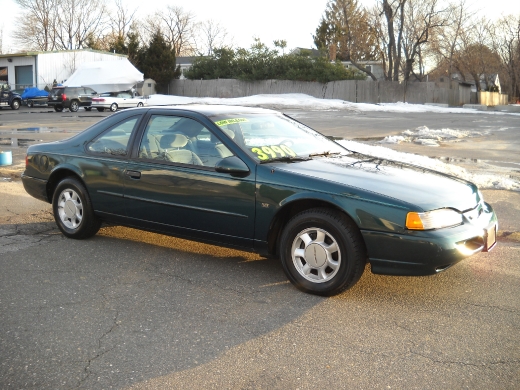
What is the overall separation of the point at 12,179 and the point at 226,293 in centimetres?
649

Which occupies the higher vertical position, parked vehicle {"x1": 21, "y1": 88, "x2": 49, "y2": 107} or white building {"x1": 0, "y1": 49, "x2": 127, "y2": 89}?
white building {"x1": 0, "y1": 49, "x2": 127, "y2": 89}

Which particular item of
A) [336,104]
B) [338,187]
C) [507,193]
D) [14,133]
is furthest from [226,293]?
[336,104]

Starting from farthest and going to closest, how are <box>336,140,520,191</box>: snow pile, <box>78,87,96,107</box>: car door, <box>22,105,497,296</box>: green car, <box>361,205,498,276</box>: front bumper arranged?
<box>78,87,96,107</box>: car door < <box>336,140,520,191</box>: snow pile < <box>22,105,497,296</box>: green car < <box>361,205,498,276</box>: front bumper

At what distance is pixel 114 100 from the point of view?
3722 centimetres

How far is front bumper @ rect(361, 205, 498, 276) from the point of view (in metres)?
4.13

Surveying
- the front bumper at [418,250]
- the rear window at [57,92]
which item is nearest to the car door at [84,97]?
the rear window at [57,92]

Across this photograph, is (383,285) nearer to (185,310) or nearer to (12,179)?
(185,310)

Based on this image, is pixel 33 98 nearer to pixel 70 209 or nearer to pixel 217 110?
pixel 70 209

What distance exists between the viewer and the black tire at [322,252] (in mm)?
4312

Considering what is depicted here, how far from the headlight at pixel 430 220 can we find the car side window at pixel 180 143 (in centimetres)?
163

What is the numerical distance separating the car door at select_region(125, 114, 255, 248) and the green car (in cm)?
1

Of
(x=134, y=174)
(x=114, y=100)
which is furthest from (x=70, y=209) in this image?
(x=114, y=100)

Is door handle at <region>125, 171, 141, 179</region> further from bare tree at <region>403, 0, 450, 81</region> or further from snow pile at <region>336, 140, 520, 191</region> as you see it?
bare tree at <region>403, 0, 450, 81</region>

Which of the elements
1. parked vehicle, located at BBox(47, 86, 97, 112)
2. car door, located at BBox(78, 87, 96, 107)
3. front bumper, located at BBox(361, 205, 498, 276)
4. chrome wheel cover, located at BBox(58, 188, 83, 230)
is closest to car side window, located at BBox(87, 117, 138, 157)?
chrome wheel cover, located at BBox(58, 188, 83, 230)
